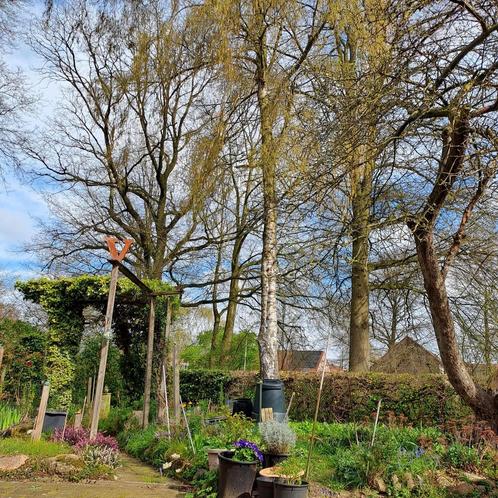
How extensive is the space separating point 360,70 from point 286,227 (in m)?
4.77

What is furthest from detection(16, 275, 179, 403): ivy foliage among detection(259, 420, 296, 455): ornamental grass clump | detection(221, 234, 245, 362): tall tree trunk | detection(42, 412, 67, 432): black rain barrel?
detection(259, 420, 296, 455): ornamental grass clump

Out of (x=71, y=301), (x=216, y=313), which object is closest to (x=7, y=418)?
(x=71, y=301)

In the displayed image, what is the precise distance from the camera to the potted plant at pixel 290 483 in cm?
403

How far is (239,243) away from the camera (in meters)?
15.2

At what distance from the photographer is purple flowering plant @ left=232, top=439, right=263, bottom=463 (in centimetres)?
468

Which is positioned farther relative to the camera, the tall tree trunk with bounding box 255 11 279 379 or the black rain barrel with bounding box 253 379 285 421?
the tall tree trunk with bounding box 255 11 279 379

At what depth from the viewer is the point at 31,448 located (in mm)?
6168

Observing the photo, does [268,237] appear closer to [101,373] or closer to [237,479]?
[101,373]

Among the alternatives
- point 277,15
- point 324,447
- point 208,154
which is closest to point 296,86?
point 277,15

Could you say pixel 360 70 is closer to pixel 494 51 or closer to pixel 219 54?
pixel 494 51

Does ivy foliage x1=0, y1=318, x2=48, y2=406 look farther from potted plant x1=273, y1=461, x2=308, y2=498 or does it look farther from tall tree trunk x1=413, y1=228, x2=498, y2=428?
tall tree trunk x1=413, y1=228, x2=498, y2=428

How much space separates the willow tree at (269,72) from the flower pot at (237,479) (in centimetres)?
331

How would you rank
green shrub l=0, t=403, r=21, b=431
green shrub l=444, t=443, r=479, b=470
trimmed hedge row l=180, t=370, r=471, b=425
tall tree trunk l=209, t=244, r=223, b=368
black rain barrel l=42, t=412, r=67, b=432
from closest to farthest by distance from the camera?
green shrub l=444, t=443, r=479, b=470, green shrub l=0, t=403, r=21, b=431, black rain barrel l=42, t=412, r=67, b=432, trimmed hedge row l=180, t=370, r=471, b=425, tall tree trunk l=209, t=244, r=223, b=368

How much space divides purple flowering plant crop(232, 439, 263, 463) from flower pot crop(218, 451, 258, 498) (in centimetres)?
12
